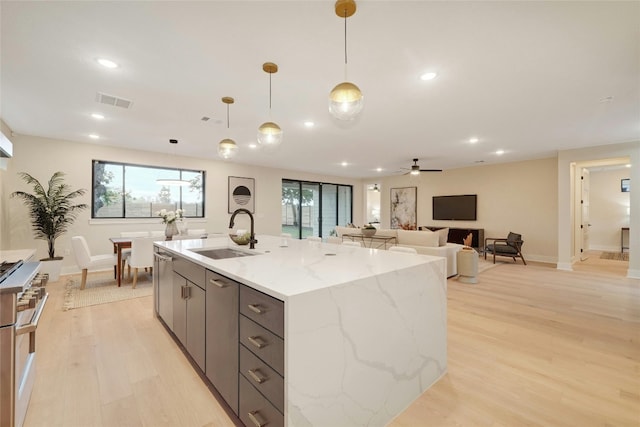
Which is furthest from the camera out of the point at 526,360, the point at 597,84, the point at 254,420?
the point at 597,84

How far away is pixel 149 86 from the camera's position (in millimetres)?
3043

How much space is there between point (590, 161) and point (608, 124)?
6.86 feet

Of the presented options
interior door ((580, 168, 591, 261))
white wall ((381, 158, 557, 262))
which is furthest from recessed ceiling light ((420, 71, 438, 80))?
interior door ((580, 168, 591, 261))

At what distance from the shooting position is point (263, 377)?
1.33m

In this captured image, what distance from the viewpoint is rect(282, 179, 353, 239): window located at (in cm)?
933

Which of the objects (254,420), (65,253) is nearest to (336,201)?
(65,253)

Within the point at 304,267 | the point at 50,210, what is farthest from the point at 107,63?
the point at 50,210

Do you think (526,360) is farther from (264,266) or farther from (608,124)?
(608,124)

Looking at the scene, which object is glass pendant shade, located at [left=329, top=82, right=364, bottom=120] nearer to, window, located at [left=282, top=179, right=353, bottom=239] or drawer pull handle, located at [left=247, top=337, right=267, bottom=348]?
drawer pull handle, located at [left=247, top=337, right=267, bottom=348]

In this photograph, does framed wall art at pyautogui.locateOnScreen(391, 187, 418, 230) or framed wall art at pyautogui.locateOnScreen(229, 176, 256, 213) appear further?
framed wall art at pyautogui.locateOnScreen(391, 187, 418, 230)

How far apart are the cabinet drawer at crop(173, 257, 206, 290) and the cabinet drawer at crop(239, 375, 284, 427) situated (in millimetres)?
758

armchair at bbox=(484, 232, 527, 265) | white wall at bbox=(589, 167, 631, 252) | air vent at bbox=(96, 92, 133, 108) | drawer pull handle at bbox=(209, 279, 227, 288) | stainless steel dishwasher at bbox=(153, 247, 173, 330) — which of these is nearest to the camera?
drawer pull handle at bbox=(209, 279, 227, 288)

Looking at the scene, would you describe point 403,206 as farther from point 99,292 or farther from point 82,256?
→ point 82,256

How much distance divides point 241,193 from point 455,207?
6576 millimetres
